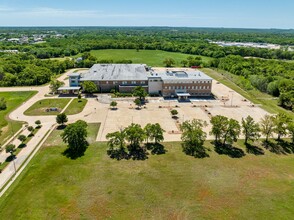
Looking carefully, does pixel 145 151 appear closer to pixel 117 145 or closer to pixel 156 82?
pixel 117 145

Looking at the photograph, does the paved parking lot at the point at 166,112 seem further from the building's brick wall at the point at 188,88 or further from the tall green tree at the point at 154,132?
the tall green tree at the point at 154,132

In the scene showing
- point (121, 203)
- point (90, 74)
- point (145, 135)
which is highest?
point (90, 74)

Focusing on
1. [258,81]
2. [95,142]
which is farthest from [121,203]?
[258,81]

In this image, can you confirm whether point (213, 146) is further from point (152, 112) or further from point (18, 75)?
point (18, 75)

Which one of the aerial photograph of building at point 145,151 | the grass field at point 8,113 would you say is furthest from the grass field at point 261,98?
the grass field at point 8,113

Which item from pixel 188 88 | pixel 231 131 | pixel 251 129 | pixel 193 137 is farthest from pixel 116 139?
pixel 188 88

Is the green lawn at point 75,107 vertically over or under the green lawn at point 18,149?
over
